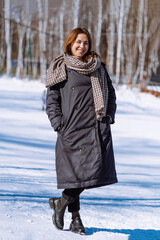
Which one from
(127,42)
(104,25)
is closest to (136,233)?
(127,42)

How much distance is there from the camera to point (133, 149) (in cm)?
839

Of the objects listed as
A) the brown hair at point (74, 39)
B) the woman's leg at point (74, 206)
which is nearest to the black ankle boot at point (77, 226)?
the woman's leg at point (74, 206)

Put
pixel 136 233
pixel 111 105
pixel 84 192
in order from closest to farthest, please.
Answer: pixel 111 105 → pixel 136 233 → pixel 84 192

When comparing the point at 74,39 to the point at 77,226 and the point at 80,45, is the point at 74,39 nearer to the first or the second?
the point at 80,45

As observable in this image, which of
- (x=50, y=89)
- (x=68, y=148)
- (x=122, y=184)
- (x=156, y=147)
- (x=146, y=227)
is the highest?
(x=50, y=89)

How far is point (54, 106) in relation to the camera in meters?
3.10

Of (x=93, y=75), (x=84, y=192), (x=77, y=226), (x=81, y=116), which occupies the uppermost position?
(x=93, y=75)

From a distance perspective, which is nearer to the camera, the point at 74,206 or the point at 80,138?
the point at 80,138

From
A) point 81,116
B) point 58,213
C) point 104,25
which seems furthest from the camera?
point 104,25

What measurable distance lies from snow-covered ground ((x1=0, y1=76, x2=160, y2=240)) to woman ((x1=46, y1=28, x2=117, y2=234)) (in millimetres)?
486

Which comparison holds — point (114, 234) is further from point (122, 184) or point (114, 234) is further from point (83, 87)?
point (122, 184)

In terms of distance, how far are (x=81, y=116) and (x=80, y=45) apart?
48 cm

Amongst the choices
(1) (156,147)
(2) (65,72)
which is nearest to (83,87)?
(2) (65,72)

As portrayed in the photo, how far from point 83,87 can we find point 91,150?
1.37 ft
